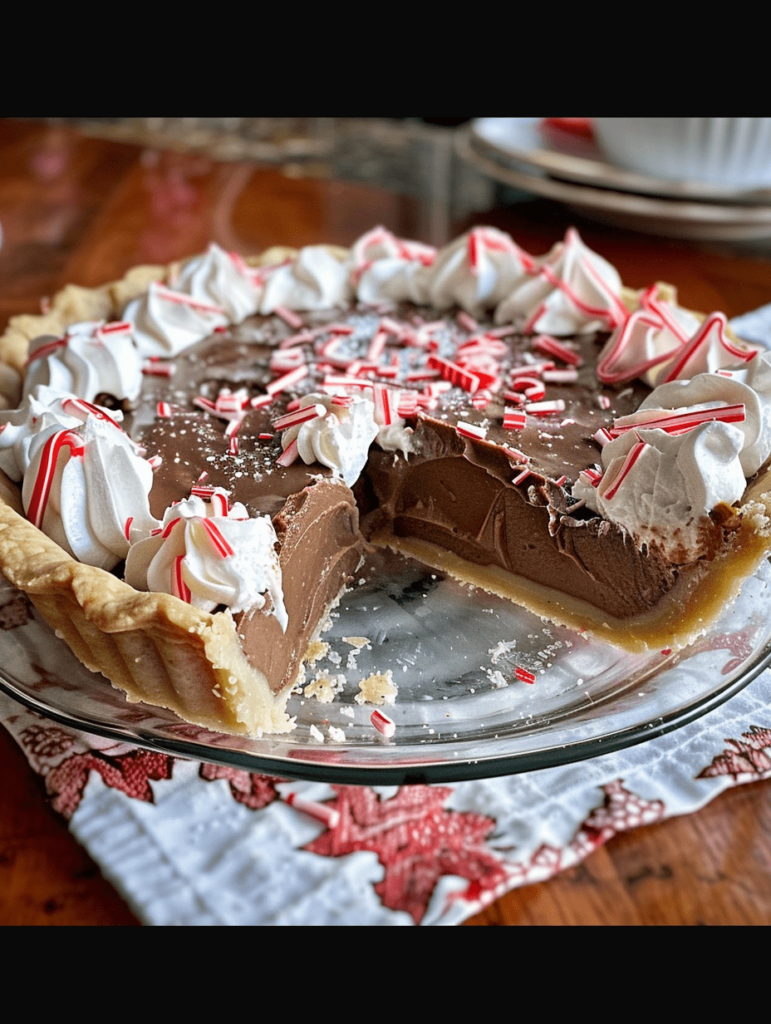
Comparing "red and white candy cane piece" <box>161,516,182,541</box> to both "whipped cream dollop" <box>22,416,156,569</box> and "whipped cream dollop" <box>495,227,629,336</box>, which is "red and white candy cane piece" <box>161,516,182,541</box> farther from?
"whipped cream dollop" <box>495,227,629,336</box>

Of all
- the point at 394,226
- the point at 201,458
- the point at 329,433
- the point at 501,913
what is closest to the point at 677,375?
the point at 329,433

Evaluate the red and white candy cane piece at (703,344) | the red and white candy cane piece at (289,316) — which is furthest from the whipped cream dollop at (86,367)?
the red and white candy cane piece at (703,344)

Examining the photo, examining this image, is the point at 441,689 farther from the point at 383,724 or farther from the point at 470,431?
the point at 470,431

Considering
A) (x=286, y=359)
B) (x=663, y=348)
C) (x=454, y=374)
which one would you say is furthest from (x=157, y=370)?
(x=663, y=348)

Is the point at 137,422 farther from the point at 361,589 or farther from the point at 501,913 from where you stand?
the point at 501,913

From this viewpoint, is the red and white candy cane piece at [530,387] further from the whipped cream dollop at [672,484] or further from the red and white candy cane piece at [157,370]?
the red and white candy cane piece at [157,370]

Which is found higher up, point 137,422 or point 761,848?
point 137,422

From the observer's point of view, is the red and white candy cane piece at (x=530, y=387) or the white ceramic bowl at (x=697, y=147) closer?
the red and white candy cane piece at (x=530, y=387)

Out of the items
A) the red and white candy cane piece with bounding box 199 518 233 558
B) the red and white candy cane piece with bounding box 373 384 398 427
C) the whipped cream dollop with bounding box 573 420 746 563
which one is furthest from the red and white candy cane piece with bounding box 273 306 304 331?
the red and white candy cane piece with bounding box 199 518 233 558
